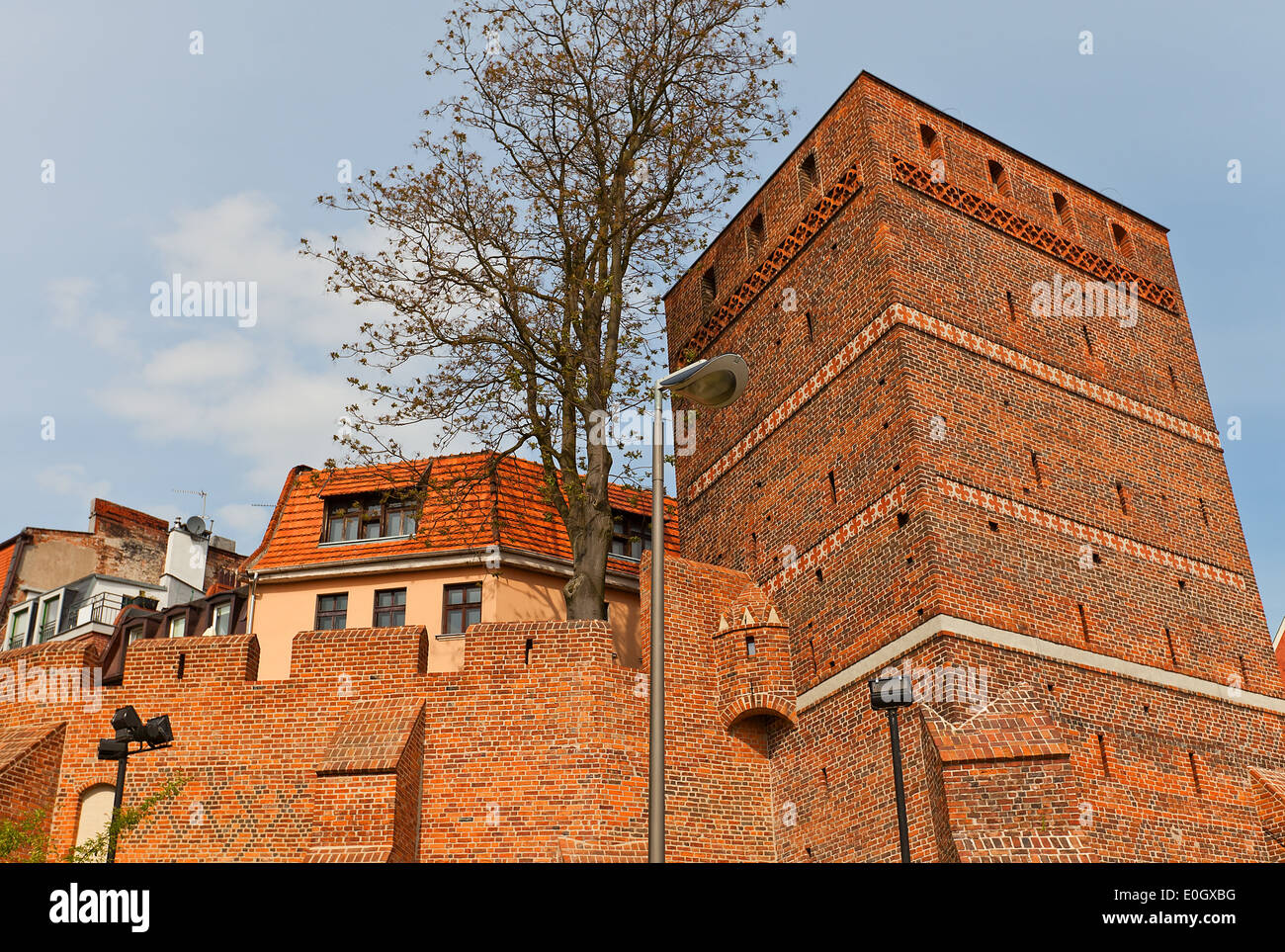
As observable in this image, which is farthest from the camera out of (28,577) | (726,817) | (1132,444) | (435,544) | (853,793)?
(28,577)

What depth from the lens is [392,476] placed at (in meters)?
25.6

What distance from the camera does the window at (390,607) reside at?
2434 cm

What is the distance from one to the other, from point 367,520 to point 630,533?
19.2 feet

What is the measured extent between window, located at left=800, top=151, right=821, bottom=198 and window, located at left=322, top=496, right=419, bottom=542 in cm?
1066

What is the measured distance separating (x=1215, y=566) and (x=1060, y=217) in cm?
672

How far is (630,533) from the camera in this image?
26922 mm

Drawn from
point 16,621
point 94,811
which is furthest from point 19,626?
point 94,811

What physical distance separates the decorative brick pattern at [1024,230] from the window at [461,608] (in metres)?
11.6

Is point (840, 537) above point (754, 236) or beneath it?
beneath

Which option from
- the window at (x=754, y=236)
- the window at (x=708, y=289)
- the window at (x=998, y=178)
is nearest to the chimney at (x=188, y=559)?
the window at (x=708, y=289)

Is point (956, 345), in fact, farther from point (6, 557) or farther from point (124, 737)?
point (6, 557)

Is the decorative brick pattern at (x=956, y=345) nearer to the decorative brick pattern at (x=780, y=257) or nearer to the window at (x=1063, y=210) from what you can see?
the decorative brick pattern at (x=780, y=257)

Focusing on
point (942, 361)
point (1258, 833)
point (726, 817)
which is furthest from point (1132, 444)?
point (726, 817)
